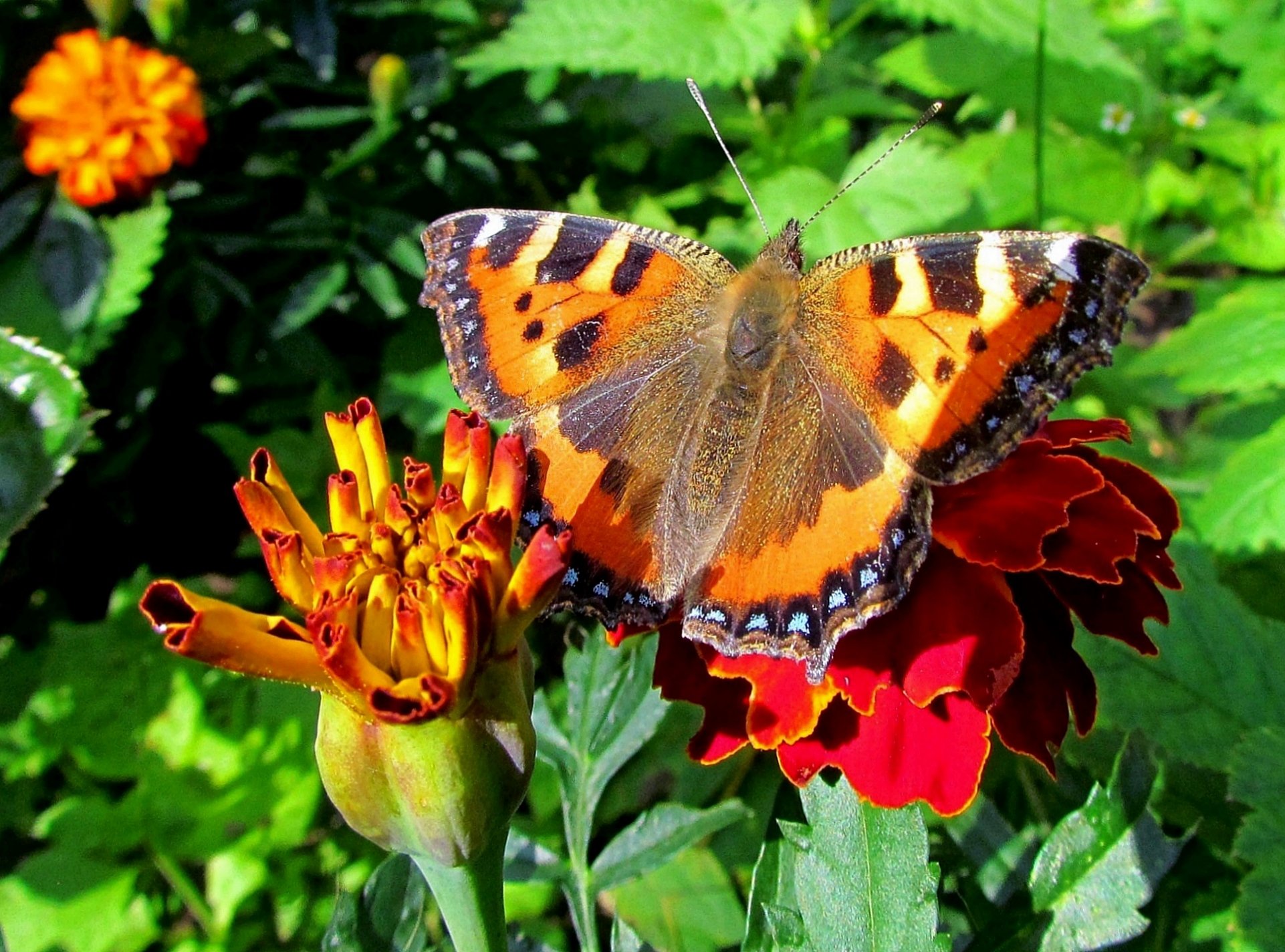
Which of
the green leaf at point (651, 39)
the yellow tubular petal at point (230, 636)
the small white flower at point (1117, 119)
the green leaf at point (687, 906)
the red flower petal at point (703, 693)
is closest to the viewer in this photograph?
the yellow tubular petal at point (230, 636)

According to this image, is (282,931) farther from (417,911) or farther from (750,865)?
(417,911)

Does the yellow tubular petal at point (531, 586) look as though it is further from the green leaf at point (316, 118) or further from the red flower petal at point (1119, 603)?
the green leaf at point (316, 118)

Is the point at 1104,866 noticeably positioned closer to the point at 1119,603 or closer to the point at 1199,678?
the point at 1119,603

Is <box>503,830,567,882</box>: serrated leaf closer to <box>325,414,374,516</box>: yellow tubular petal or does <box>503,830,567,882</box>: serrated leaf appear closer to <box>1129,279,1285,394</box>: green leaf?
<box>325,414,374,516</box>: yellow tubular petal

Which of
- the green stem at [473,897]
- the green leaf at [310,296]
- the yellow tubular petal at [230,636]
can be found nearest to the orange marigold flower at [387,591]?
the yellow tubular petal at [230,636]

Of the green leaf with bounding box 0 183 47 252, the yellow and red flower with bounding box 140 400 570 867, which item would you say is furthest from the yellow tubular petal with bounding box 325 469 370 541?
the green leaf with bounding box 0 183 47 252

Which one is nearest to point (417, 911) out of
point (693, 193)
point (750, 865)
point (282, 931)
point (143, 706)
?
point (750, 865)

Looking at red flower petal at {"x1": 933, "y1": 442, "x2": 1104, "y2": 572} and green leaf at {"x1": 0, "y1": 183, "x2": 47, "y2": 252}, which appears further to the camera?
green leaf at {"x1": 0, "y1": 183, "x2": 47, "y2": 252}
